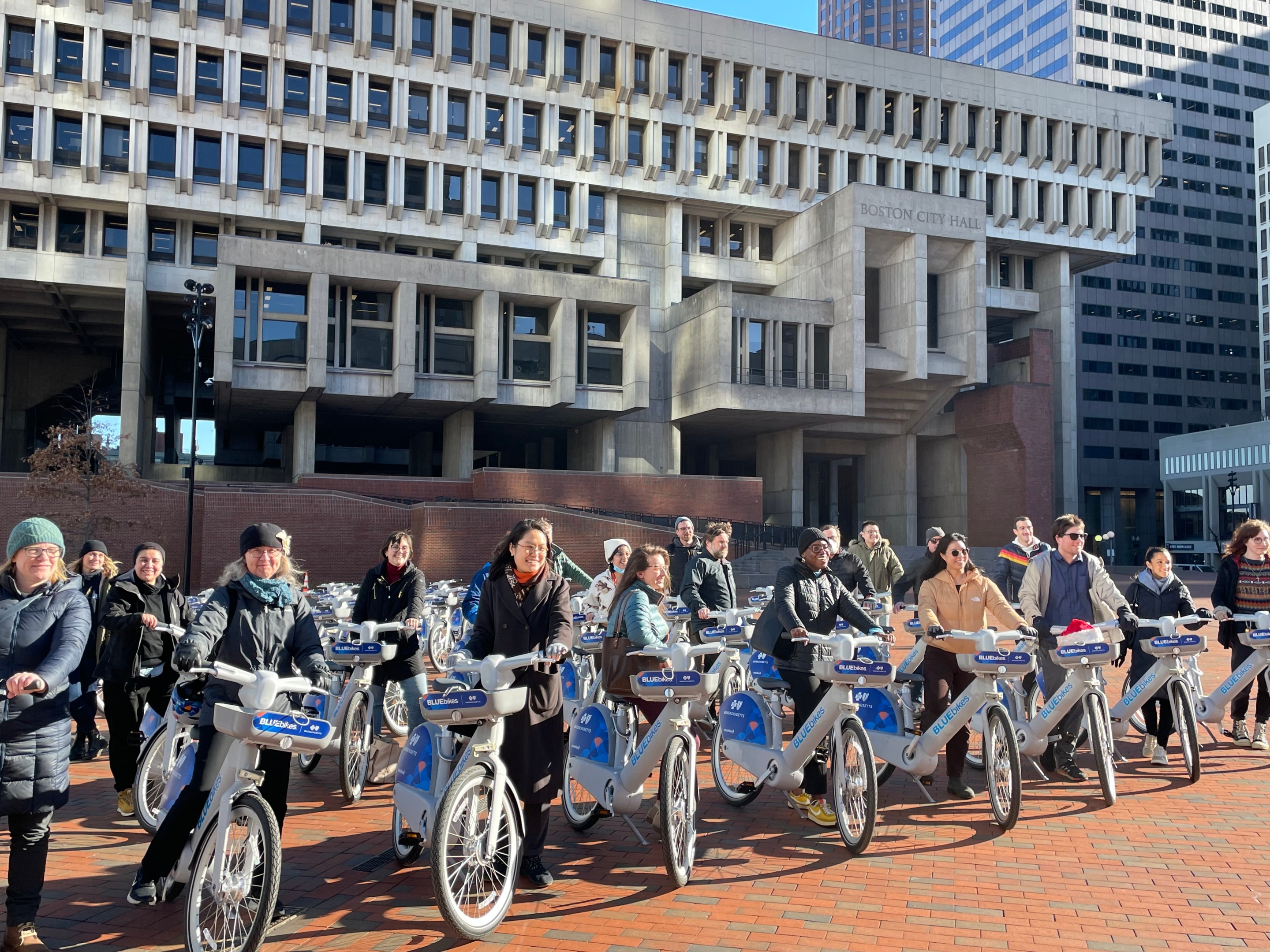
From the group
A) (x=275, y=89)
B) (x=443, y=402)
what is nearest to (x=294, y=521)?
(x=443, y=402)

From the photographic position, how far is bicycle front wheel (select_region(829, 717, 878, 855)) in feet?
19.0

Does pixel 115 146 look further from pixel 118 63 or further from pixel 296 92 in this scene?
pixel 296 92

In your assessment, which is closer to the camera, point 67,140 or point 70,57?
point 67,140

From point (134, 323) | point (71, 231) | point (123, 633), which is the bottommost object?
point (123, 633)

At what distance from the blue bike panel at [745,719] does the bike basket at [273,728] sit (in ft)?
10.5

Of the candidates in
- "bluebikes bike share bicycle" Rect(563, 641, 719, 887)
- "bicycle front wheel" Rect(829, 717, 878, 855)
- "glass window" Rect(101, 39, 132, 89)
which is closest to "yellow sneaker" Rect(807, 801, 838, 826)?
"bicycle front wheel" Rect(829, 717, 878, 855)

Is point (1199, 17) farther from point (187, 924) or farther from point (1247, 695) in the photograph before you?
point (187, 924)

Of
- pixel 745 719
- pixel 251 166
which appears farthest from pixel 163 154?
pixel 745 719

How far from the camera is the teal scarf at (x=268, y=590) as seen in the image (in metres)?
4.87

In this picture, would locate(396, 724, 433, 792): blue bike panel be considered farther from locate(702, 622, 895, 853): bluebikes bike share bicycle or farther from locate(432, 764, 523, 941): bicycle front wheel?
locate(702, 622, 895, 853): bluebikes bike share bicycle

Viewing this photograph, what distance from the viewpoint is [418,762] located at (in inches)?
206

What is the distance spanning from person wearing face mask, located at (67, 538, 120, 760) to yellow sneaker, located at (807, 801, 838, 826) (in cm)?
478

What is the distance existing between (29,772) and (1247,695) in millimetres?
9512

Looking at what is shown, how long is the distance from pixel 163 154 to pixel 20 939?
1615 inches
